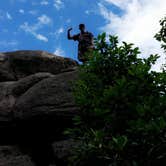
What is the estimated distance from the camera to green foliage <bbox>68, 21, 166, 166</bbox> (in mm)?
7977

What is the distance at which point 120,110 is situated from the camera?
9.06 metres

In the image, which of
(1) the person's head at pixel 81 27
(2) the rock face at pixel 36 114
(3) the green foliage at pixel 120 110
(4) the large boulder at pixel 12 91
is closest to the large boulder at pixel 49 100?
(2) the rock face at pixel 36 114

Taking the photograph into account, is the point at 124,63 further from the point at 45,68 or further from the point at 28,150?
the point at 45,68

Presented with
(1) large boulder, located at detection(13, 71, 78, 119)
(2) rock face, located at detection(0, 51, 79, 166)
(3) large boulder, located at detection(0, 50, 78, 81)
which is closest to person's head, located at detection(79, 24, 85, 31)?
(3) large boulder, located at detection(0, 50, 78, 81)

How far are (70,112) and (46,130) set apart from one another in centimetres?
223

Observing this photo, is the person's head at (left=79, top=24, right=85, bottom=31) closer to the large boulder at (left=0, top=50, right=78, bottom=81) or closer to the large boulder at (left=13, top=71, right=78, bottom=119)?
the large boulder at (left=0, top=50, right=78, bottom=81)

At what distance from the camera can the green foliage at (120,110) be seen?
7.98m

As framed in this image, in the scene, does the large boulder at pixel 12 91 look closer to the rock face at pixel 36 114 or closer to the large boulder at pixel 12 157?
the rock face at pixel 36 114

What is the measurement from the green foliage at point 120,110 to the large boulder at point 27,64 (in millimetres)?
9524

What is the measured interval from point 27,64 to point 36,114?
16.3 ft

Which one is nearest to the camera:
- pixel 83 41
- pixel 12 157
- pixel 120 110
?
pixel 120 110

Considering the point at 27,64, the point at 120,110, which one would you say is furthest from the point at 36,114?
the point at 120,110

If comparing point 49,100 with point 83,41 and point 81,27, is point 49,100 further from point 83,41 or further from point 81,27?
point 81,27

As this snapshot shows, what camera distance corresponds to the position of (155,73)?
9094 mm
